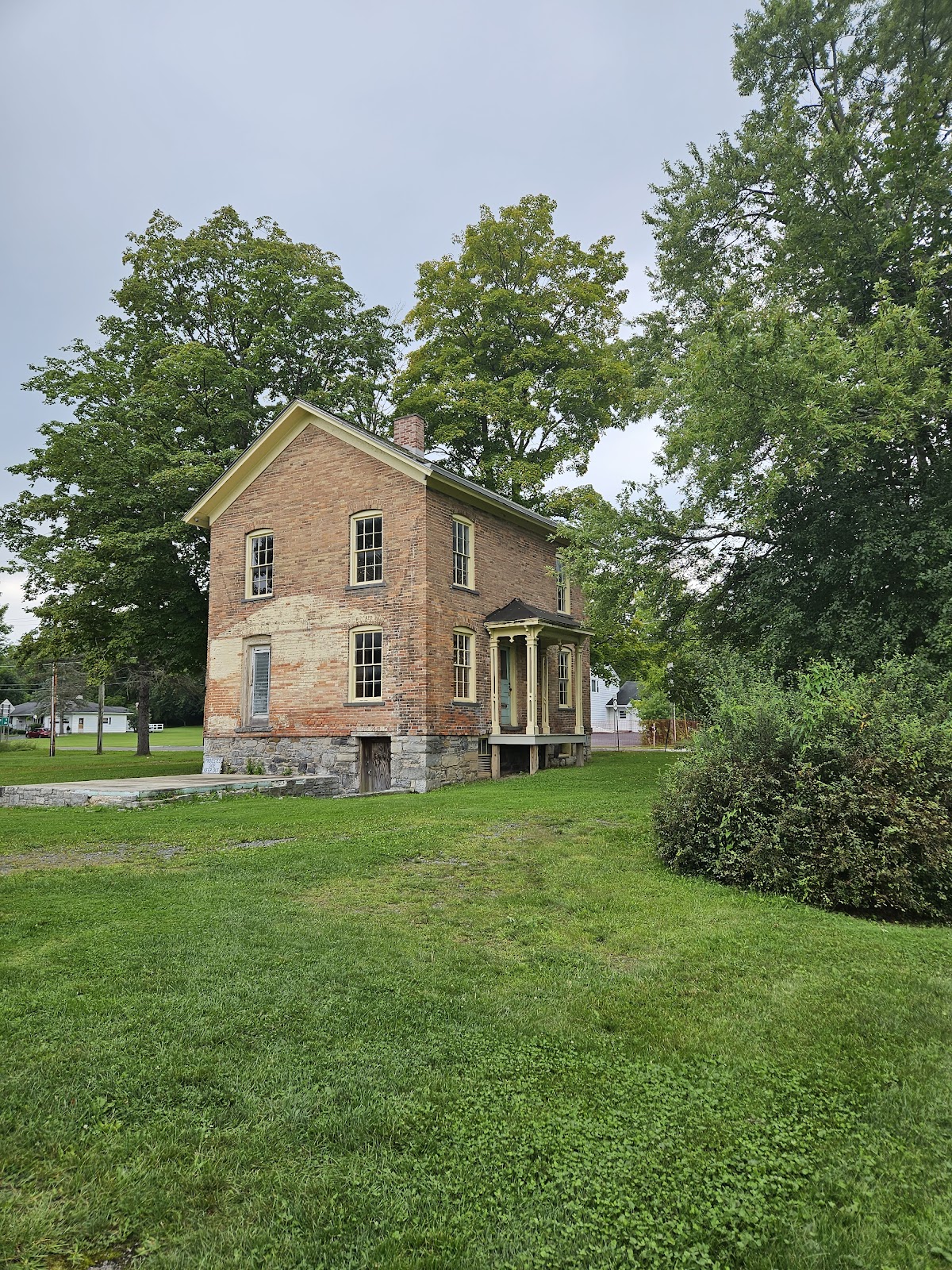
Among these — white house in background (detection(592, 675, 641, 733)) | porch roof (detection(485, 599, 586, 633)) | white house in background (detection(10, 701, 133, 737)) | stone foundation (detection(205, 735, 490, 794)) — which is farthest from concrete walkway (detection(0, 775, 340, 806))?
white house in background (detection(10, 701, 133, 737))

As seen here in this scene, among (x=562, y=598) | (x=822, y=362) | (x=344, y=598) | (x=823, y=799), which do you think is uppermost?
(x=822, y=362)

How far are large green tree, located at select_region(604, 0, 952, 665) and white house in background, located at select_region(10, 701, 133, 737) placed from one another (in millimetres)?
70602

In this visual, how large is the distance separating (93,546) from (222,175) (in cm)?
1117

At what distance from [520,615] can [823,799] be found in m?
12.6

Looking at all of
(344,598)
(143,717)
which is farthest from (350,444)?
(143,717)

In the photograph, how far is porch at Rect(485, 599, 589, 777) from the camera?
18.7 metres

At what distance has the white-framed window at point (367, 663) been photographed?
17.4m

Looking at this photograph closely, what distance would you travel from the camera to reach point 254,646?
64.2 feet

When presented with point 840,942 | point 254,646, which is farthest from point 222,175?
point 840,942

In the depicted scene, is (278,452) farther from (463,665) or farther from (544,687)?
(544,687)

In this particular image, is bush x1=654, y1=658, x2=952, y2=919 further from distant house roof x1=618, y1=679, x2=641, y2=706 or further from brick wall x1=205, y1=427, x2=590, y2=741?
distant house roof x1=618, y1=679, x2=641, y2=706

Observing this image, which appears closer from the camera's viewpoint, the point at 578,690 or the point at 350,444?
the point at 350,444

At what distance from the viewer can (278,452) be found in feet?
64.1

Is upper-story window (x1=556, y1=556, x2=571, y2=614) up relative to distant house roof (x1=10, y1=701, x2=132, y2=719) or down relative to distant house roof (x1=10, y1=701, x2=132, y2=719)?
up
